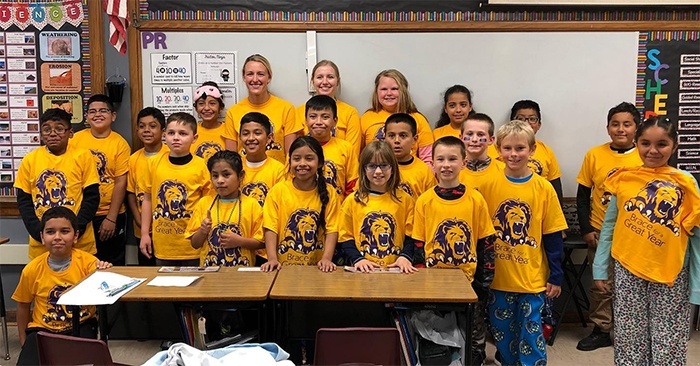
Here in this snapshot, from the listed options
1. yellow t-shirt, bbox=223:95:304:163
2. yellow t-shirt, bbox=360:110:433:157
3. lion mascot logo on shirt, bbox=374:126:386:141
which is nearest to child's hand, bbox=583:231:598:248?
yellow t-shirt, bbox=360:110:433:157

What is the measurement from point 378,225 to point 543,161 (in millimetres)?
1345

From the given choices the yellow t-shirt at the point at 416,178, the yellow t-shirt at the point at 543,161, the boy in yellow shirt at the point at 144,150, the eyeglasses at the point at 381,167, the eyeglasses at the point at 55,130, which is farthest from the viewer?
the boy in yellow shirt at the point at 144,150

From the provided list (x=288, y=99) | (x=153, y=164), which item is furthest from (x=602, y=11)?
(x=153, y=164)

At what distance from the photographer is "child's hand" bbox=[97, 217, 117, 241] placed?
Result: 3479 mm

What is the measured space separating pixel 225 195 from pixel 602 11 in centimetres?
277

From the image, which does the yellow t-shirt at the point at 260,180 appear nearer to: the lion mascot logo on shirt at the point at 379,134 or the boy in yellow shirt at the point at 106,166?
the lion mascot logo on shirt at the point at 379,134

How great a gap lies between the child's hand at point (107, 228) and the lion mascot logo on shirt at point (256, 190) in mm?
1044

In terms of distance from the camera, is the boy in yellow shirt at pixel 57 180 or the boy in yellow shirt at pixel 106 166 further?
the boy in yellow shirt at pixel 106 166

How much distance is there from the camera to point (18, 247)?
3850 mm

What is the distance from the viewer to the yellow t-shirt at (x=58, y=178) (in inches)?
128

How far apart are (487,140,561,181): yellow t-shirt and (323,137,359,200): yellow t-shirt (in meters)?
0.82

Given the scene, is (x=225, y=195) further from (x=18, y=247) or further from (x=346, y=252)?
(x=18, y=247)

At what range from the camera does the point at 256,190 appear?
3.01 meters

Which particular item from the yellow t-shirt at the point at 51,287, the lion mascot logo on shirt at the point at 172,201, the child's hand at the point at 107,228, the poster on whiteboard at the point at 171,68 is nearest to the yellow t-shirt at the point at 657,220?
the lion mascot logo on shirt at the point at 172,201
